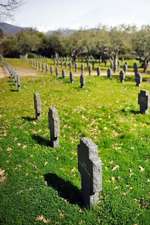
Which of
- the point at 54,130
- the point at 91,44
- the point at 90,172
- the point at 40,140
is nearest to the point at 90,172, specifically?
the point at 90,172

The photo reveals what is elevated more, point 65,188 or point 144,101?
point 144,101

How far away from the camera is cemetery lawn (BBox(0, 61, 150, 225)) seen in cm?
954

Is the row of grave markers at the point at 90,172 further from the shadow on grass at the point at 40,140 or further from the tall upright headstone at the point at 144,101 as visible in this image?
the tall upright headstone at the point at 144,101

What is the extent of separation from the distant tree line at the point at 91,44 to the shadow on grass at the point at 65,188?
128ft

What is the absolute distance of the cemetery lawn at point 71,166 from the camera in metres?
9.54

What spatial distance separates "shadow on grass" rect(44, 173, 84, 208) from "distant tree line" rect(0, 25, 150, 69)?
128 feet

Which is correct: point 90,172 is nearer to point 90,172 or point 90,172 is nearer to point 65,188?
point 90,172

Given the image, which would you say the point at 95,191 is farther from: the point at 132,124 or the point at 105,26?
the point at 105,26

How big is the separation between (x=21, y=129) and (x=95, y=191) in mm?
7524

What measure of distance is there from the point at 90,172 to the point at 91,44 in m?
62.4

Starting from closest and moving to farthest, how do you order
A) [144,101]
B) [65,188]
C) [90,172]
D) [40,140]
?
[90,172] < [65,188] < [40,140] < [144,101]

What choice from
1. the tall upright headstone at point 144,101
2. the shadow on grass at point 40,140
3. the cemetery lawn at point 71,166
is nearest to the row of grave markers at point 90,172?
the cemetery lawn at point 71,166

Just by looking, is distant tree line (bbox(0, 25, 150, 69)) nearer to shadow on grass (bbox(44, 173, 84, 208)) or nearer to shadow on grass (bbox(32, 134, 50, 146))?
shadow on grass (bbox(32, 134, 50, 146))

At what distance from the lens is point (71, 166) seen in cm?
1216
